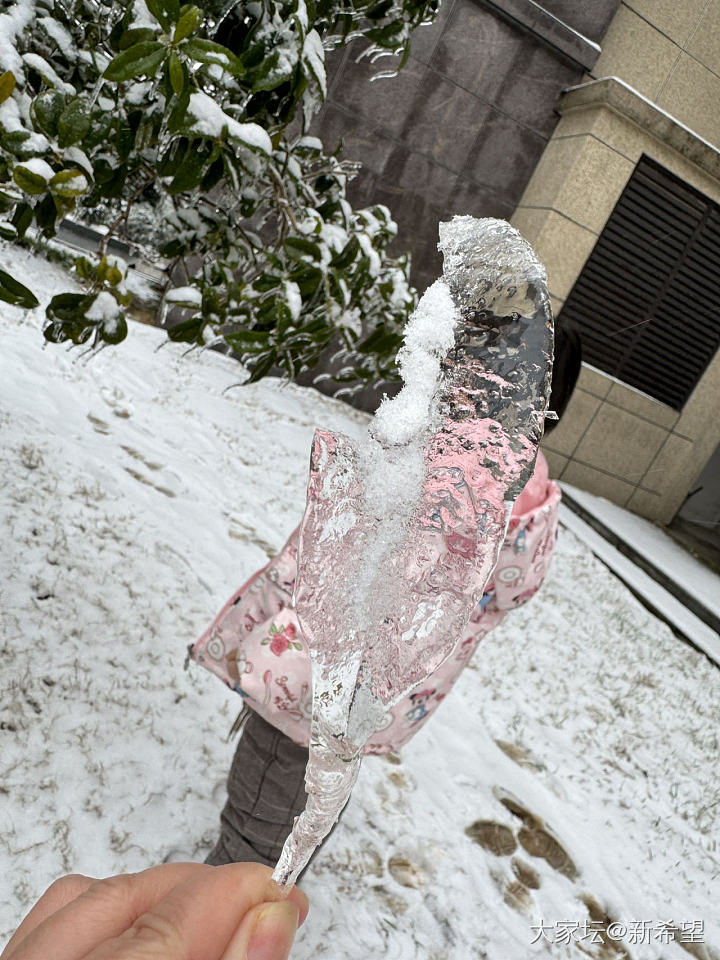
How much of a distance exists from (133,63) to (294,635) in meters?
0.97

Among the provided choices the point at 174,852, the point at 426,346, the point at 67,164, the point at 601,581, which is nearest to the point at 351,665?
the point at 426,346

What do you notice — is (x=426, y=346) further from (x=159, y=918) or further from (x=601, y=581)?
(x=601, y=581)

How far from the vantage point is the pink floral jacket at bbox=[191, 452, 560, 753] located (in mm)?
A: 1261

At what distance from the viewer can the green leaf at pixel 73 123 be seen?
100 cm

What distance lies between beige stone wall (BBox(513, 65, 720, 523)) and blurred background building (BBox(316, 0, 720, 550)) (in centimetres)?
1

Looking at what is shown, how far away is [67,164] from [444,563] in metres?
1.04

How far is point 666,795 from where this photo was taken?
2750 millimetres

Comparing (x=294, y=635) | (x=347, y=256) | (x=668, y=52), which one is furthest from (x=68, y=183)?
(x=668, y=52)

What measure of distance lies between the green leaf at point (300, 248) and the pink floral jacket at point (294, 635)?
617 millimetres

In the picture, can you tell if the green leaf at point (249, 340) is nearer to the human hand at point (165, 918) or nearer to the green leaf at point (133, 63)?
the green leaf at point (133, 63)

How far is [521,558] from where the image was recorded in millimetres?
1427

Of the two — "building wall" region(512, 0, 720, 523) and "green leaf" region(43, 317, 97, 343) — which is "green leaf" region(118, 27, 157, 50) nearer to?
"green leaf" region(43, 317, 97, 343)

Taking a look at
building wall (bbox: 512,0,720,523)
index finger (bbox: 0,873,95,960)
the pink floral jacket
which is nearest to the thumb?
index finger (bbox: 0,873,95,960)

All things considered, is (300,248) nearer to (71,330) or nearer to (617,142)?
(71,330)
